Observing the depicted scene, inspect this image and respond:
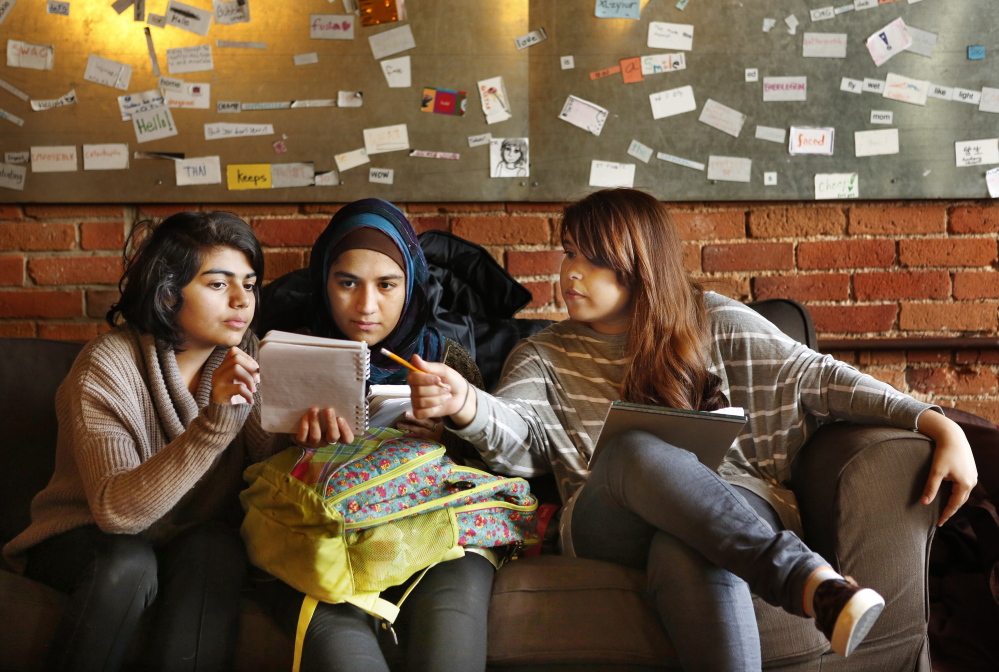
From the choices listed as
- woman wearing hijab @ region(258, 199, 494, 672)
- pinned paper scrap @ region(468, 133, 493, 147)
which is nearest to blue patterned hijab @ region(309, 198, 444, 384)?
woman wearing hijab @ region(258, 199, 494, 672)

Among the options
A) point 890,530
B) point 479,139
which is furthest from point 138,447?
point 890,530

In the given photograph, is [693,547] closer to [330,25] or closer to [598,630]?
[598,630]

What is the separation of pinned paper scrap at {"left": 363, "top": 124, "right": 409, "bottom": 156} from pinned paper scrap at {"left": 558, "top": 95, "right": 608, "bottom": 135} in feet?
1.38

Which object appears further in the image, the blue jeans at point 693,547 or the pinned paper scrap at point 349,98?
the pinned paper scrap at point 349,98

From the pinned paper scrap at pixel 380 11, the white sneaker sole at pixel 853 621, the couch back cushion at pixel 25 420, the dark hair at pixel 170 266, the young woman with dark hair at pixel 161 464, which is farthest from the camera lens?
the pinned paper scrap at pixel 380 11

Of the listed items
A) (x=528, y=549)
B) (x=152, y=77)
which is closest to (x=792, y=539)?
(x=528, y=549)

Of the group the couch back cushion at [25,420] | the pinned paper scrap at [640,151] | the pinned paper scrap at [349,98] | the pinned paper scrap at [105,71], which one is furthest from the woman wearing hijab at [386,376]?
the pinned paper scrap at [105,71]

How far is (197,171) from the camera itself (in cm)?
192

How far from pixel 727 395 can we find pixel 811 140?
900mm

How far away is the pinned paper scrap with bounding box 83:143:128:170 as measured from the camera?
1.92 meters

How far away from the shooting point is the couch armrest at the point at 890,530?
115 cm

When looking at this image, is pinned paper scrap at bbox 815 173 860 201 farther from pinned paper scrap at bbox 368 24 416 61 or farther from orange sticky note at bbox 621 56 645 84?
pinned paper scrap at bbox 368 24 416 61

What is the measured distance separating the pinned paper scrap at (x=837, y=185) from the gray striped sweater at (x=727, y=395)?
654 millimetres

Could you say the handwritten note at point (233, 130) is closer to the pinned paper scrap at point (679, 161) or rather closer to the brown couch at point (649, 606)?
the pinned paper scrap at point (679, 161)
